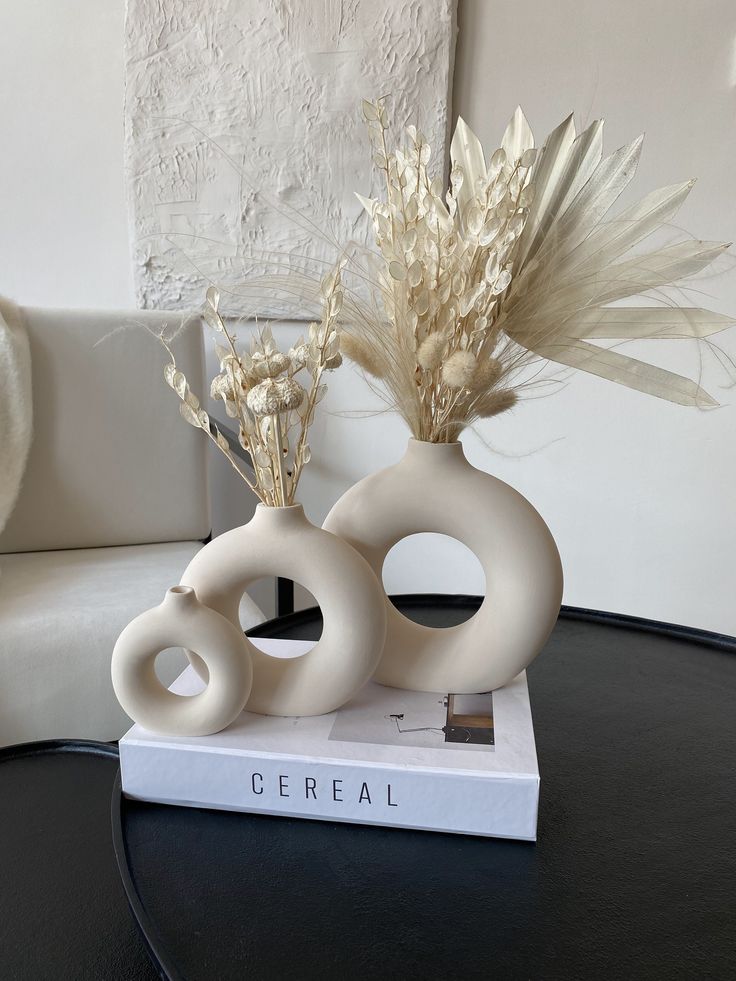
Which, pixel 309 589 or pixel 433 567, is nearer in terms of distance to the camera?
pixel 309 589

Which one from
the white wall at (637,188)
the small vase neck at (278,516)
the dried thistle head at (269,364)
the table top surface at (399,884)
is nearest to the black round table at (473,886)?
the table top surface at (399,884)

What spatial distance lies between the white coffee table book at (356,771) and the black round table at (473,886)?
0.7 inches

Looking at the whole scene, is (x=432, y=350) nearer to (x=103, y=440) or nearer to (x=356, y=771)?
(x=356, y=771)

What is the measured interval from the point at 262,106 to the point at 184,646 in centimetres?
150

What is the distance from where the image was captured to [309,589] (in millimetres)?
668

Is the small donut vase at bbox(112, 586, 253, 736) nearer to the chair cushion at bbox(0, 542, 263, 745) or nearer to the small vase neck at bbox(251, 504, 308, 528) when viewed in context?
the small vase neck at bbox(251, 504, 308, 528)

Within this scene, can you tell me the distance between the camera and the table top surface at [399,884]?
21.0 inches

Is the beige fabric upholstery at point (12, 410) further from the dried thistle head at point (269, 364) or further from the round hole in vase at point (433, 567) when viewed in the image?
the dried thistle head at point (269, 364)

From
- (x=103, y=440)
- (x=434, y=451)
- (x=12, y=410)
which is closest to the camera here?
(x=434, y=451)

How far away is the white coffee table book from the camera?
61cm

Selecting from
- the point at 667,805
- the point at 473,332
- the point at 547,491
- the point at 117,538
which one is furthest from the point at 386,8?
the point at 667,805

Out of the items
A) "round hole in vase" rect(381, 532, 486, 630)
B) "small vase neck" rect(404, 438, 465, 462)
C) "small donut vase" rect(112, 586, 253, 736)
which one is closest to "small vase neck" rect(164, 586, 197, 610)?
"small donut vase" rect(112, 586, 253, 736)

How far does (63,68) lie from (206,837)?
1.73 meters

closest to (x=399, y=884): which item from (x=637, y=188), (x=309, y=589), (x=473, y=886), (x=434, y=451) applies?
(x=473, y=886)
